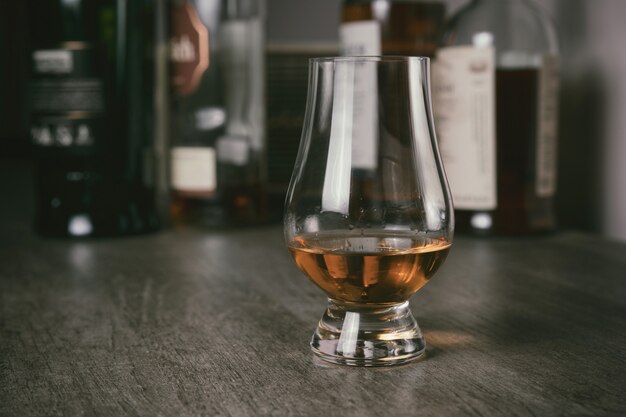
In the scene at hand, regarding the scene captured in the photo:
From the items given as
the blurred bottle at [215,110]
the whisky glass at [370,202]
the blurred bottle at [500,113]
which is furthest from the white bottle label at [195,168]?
the whisky glass at [370,202]

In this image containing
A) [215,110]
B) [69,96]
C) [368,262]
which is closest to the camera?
Answer: [368,262]

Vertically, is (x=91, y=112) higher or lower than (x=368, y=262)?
higher

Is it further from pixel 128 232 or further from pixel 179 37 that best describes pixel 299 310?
pixel 179 37

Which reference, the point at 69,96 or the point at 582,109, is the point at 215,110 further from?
the point at 582,109

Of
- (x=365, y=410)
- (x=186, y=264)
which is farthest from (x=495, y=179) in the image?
(x=365, y=410)

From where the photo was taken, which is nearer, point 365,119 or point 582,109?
point 365,119

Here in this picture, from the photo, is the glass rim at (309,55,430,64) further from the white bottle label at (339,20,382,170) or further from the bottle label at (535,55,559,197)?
the bottle label at (535,55,559,197)

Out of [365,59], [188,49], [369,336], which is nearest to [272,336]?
[369,336]

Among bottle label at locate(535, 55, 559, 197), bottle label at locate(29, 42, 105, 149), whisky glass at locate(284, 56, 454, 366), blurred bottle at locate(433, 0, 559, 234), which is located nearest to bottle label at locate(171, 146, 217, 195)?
bottle label at locate(29, 42, 105, 149)
